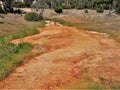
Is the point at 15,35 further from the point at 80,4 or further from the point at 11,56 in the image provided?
the point at 80,4

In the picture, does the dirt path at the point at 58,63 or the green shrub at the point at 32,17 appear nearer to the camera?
the dirt path at the point at 58,63

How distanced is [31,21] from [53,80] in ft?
139

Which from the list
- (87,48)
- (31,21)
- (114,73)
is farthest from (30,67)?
(31,21)

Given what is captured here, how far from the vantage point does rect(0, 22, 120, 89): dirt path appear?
16.2m

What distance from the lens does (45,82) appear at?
630 inches

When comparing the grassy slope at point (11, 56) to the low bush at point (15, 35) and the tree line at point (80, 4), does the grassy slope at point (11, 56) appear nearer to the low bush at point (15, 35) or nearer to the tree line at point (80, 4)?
the low bush at point (15, 35)

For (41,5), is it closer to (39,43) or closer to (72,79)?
(39,43)

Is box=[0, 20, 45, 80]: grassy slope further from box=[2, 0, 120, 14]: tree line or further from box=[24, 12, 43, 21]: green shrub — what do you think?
box=[2, 0, 120, 14]: tree line

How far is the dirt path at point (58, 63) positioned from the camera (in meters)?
16.2

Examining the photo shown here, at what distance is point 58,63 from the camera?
1995 centimetres

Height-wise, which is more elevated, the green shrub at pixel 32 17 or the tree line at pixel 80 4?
the green shrub at pixel 32 17

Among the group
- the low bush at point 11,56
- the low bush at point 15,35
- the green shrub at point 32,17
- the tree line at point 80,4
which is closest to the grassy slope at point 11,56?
the low bush at point 11,56

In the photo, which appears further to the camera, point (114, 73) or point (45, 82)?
point (114, 73)

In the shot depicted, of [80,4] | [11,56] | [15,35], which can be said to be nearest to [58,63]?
[11,56]
